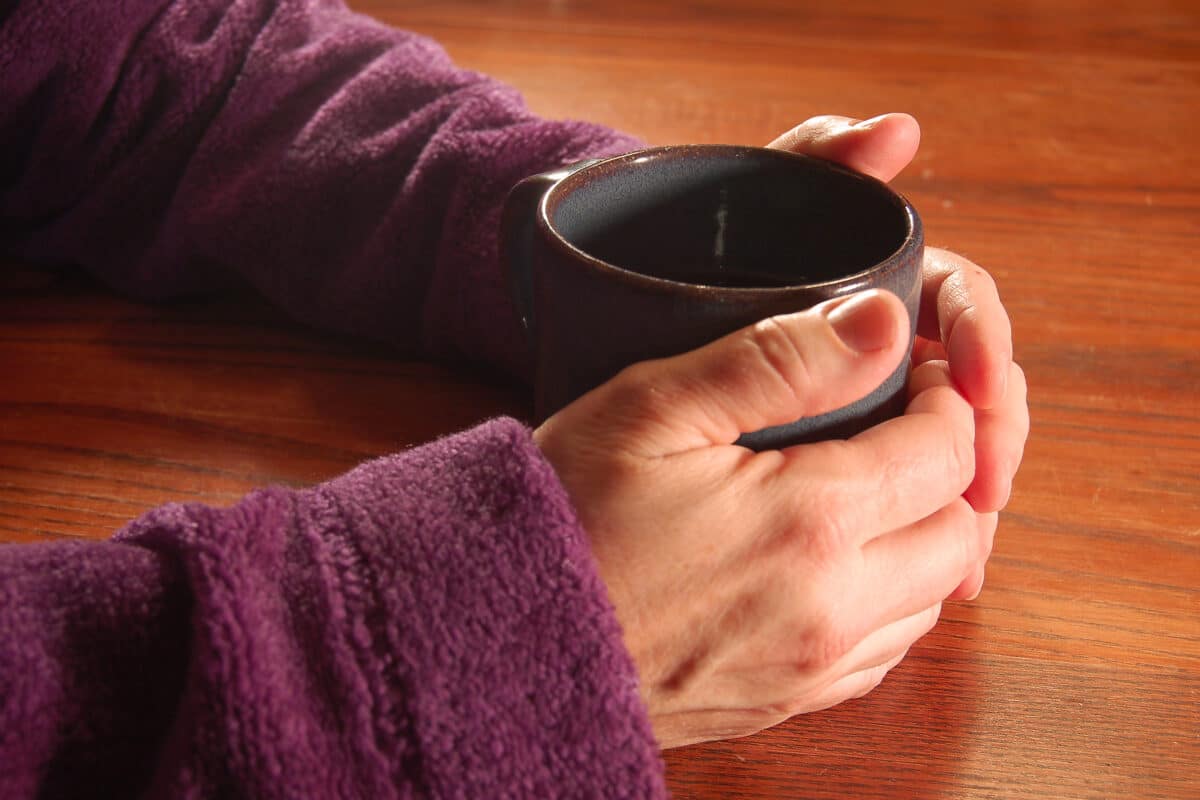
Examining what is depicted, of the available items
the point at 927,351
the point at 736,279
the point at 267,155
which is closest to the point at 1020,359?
the point at 927,351

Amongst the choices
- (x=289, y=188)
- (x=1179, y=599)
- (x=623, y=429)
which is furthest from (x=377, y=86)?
(x=1179, y=599)

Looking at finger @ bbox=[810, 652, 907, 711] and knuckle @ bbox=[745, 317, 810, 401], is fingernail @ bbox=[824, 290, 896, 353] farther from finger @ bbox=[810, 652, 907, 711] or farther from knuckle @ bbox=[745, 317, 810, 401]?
finger @ bbox=[810, 652, 907, 711]

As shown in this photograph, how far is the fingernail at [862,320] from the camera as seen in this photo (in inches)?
14.4

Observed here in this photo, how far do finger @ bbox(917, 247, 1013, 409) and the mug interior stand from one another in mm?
62

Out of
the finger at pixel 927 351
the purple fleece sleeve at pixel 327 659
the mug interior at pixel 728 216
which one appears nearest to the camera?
the purple fleece sleeve at pixel 327 659

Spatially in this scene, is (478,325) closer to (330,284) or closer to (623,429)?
(330,284)

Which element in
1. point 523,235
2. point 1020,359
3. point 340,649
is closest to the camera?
point 340,649

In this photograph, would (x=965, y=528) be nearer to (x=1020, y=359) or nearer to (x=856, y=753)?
(x=856, y=753)

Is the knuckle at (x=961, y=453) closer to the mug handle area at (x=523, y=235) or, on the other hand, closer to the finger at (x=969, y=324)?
the finger at (x=969, y=324)

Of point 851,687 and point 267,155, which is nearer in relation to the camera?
point 851,687

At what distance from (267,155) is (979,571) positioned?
0.42m

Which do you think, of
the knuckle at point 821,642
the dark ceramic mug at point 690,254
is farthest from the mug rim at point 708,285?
the knuckle at point 821,642

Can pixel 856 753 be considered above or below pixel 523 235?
below

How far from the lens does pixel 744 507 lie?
0.39 meters
